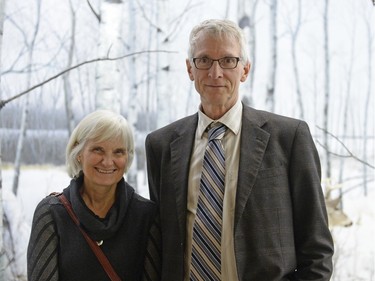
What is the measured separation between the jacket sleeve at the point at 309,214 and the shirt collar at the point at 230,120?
0.69 feet

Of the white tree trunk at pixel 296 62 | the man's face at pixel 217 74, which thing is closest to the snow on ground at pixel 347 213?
the white tree trunk at pixel 296 62

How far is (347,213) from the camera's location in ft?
8.75

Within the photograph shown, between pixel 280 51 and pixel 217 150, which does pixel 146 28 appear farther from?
pixel 217 150

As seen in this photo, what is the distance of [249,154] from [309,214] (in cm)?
27

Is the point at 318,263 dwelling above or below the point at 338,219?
above

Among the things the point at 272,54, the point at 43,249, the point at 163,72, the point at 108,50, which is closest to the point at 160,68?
the point at 163,72

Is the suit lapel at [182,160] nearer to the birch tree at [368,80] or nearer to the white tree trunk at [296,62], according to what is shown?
the white tree trunk at [296,62]

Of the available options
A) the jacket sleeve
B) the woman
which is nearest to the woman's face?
the woman

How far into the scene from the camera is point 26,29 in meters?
2.71

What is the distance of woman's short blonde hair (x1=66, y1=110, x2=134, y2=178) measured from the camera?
177 cm

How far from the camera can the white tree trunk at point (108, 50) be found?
271 cm

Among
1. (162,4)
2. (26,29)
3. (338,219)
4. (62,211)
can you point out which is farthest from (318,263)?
(26,29)

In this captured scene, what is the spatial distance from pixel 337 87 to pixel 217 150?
129 centimetres

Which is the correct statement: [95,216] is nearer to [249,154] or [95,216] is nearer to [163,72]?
[249,154]
